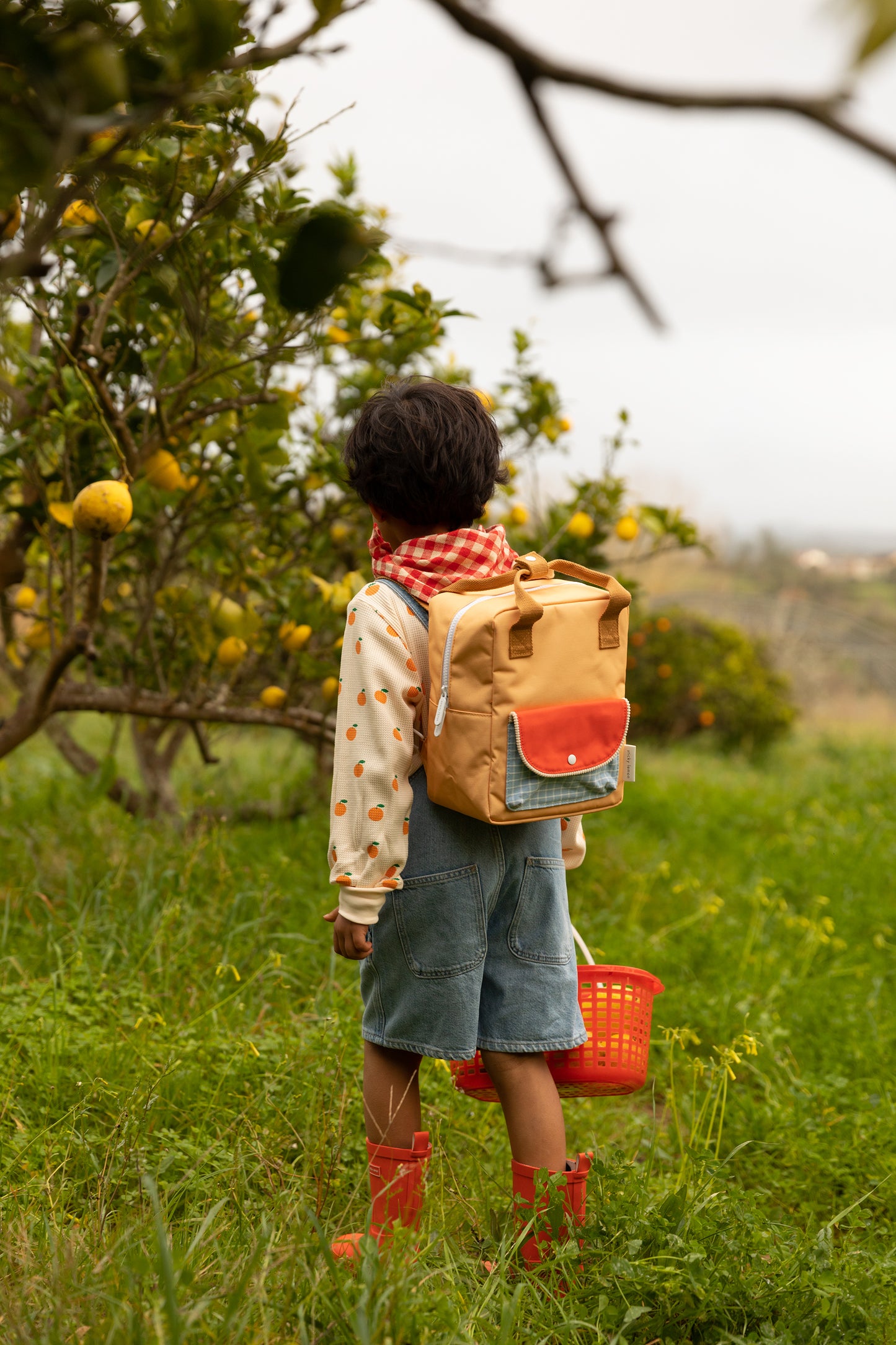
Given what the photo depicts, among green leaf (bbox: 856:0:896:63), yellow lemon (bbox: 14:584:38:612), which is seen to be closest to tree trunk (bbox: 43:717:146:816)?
yellow lemon (bbox: 14:584:38:612)

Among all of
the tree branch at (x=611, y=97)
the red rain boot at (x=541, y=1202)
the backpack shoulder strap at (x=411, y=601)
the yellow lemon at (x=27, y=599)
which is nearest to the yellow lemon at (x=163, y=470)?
the yellow lemon at (x=27, y=599)

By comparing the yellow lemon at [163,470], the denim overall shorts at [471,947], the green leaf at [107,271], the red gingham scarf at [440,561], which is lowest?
the denim overall shorts at [471,947]

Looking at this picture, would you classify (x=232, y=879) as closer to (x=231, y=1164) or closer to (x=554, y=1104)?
(x=231, y=1164)

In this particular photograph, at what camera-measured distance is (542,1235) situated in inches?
62.9

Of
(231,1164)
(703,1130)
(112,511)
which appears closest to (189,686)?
(112,511)

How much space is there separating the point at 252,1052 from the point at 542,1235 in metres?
0.65

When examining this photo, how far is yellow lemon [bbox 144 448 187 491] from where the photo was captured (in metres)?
2.29

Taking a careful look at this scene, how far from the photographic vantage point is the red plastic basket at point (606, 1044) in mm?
1767

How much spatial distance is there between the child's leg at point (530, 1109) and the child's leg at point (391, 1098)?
12 cm

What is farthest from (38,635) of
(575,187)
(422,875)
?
(575,187)

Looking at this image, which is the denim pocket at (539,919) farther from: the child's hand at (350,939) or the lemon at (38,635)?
the lemon at (38,635)

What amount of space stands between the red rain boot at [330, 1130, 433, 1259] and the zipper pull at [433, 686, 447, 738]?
1.98 ft

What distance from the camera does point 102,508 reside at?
5.96ft

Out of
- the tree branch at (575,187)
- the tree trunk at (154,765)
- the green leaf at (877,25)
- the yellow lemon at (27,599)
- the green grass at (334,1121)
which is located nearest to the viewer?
the green leaf at (877,25)
